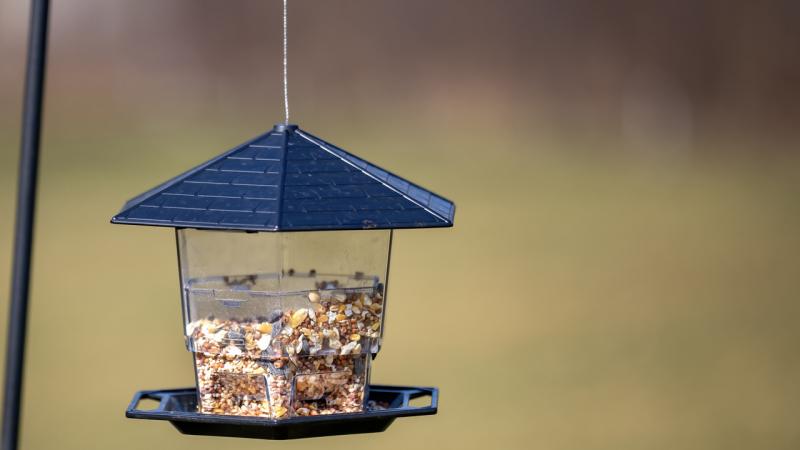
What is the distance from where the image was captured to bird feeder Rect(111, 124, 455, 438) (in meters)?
1.78

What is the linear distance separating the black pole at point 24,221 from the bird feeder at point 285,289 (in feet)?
0.90

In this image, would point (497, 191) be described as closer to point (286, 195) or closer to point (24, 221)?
point (286, 195)

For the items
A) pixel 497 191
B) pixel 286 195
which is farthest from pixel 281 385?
pixel 497 191

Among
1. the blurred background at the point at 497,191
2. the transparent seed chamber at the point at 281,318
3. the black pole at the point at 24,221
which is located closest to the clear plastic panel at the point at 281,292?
the transparent seed chamber at the point at 281,318

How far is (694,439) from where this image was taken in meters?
5.39

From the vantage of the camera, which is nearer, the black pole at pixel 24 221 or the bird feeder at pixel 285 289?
the black pole at pixel 24 221

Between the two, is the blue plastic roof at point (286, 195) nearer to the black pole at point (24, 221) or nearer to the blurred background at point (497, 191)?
the black pole at point (24, 221)

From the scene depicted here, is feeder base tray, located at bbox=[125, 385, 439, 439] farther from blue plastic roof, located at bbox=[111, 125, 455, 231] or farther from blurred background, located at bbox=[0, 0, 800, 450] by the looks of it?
blurred background, located at bbox=[0, 0, 800, 450]

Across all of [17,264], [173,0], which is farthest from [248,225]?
[173,0]

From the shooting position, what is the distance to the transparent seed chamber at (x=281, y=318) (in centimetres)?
189

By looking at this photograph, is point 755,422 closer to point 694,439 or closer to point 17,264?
point 694,439

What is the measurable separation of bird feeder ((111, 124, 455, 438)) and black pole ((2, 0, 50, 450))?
0.90 feet

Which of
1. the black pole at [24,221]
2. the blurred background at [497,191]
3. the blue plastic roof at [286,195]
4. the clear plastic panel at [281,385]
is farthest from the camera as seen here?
the blurred background at [497,191]

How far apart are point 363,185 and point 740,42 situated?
8137 mm
